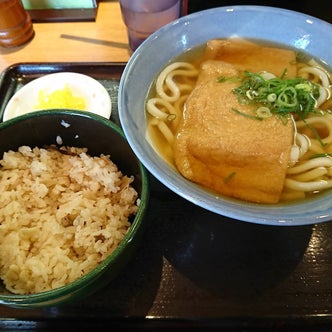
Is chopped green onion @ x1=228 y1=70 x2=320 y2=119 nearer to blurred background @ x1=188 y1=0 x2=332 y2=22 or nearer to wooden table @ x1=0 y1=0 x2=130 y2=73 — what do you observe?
blurred background @ x1=188 y1=0 x2=332 y2=22

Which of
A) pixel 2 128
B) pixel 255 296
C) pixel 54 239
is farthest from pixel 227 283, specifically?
pixel 2 128

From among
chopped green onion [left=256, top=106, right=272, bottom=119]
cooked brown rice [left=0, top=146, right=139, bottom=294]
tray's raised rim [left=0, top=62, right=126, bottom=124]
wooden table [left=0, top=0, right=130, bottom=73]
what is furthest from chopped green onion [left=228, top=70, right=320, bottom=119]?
wooden table [left=0, top=0, right=130, bottom=73]

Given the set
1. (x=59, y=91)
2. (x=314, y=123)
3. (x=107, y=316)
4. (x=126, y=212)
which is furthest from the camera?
(x=59, y=91)

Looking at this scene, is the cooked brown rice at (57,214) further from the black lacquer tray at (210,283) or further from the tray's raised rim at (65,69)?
the tray's raised rim at (65,69)

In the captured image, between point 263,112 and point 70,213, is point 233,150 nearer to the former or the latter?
point 263,112

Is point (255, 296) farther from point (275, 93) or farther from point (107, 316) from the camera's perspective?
point (275, 93)

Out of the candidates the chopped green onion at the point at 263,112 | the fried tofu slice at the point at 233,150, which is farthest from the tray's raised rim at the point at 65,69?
the chopped green onion at the point at 263,112
